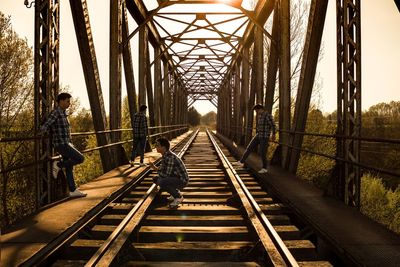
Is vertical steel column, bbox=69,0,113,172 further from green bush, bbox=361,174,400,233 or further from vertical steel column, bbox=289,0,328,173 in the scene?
green bush, bbox=361,174,400,233

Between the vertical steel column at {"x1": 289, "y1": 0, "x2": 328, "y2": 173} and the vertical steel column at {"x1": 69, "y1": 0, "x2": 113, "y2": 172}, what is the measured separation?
4.31m

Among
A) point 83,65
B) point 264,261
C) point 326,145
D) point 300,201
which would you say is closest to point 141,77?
point 83,65

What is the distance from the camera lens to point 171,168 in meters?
5.50

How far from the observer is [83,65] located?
763 centimetres

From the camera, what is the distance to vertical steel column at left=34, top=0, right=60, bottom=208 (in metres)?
5.29

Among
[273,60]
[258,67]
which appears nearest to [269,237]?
[273,60]

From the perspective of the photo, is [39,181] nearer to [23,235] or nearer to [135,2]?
[23,235]

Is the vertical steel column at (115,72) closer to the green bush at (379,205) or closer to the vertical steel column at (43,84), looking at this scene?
the vertical steel column at (43,84)

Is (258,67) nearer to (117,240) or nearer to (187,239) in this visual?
(187,239)

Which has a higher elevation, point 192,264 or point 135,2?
point 135,2

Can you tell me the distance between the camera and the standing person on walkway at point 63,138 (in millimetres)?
5176

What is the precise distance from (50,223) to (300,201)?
3.44 meters

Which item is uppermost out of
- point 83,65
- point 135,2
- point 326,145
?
point 135,2

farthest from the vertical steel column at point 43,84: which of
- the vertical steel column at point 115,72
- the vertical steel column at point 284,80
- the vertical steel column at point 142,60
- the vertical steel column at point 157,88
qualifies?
the vertical steel column at point 157,88
